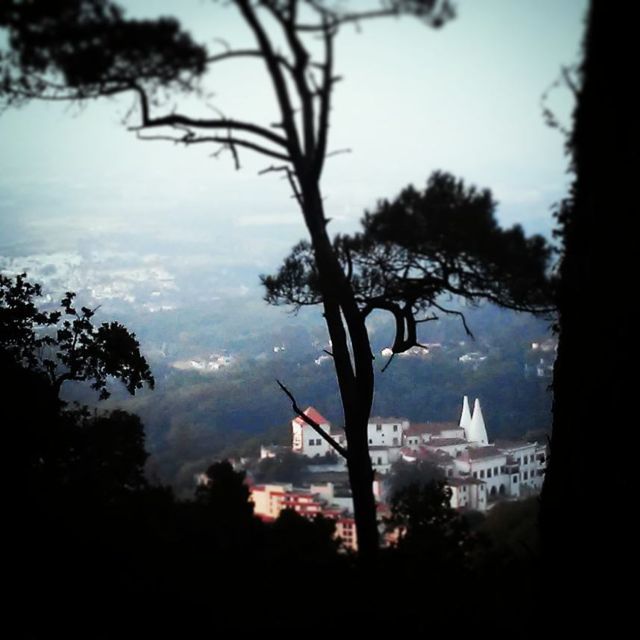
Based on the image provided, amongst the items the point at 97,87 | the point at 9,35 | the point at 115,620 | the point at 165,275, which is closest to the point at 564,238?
the point at 97,87

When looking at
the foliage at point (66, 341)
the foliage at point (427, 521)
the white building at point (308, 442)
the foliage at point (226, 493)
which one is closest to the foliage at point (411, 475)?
the foliage at point (427, 521)

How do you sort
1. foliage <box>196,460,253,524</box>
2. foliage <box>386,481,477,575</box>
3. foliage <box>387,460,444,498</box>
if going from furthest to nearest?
foliage <box>386,481,477,575</box> → foliage <box>387,460,444,498</box> → foliage <box>196,460,253,524</box>

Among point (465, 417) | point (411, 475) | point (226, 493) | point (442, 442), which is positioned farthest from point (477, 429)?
point (226, 493)

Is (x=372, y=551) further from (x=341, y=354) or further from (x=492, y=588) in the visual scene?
(x=492, y=588)

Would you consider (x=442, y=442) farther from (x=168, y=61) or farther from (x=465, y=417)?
(x=168, y=61)

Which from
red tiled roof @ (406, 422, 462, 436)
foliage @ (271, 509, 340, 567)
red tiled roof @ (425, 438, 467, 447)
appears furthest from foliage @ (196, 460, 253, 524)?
red tiled roof @ (425, 438, 467, 447)

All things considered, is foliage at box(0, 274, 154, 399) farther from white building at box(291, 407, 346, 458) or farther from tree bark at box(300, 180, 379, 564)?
tree bark at box(300, 180, 379, 564)
